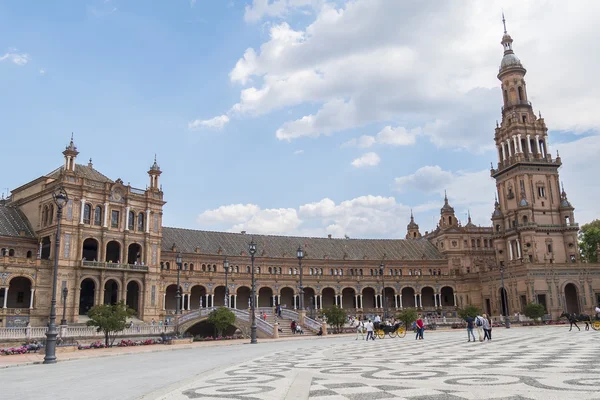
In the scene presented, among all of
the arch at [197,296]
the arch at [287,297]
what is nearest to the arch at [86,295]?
the arch at [197,296]

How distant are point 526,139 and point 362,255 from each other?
35104 millimetres

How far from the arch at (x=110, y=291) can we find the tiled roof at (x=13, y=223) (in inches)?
423

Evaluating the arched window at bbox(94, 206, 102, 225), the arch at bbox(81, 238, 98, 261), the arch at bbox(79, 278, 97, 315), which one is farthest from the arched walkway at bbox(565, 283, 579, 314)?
the arch at bbox(81, 238, 98, 261)

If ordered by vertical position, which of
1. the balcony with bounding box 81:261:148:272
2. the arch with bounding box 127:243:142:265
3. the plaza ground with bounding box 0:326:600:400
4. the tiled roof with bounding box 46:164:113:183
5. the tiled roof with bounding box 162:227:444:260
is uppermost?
the tiled roof with bounding box 46:164:113:183

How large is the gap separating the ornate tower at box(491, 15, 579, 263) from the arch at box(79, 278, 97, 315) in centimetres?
6247

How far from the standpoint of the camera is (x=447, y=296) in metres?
94.5

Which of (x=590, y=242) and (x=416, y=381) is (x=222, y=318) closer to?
(x=416, y=381)

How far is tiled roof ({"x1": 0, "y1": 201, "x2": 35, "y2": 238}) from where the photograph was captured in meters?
61.7

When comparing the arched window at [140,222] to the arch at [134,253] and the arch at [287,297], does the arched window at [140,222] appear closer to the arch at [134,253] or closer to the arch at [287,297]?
the arch at [134,253]

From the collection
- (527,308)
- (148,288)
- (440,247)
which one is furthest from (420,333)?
(440,247)

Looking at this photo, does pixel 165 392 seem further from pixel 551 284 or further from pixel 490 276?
pixel 490 276

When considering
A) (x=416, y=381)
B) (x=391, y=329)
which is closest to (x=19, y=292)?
(x=391, y=329)

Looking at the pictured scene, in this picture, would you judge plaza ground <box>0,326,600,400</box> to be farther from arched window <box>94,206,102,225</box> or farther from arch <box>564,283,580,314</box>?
arch <box>564,283,580,314</box>

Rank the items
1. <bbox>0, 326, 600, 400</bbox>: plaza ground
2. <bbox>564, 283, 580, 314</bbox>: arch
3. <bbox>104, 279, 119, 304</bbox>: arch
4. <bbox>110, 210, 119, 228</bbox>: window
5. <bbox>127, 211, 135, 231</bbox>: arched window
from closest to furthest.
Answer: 1. <bbox>0, 326, 600, 400</bbox>: plaza ground
2. <bbox>104, 279, 119, 304</bbox>: arch
3. <bbox>110, 210, 119, 228</bbox>: window
4. <bbox>127, 211, 135, 231</bbox>: arched window
5. <bbox>564, 283, 580, 314</bbox>: arch
